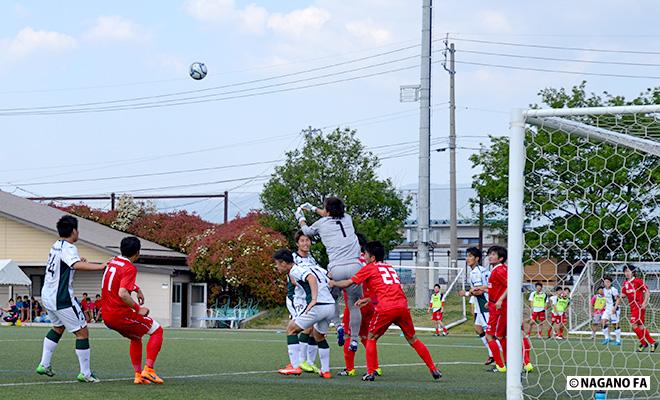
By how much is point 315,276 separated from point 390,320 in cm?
106

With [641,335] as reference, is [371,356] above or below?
above

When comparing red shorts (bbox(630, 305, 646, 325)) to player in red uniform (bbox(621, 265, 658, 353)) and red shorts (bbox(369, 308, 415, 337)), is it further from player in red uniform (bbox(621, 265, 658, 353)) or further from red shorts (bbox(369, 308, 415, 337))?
red shorts (bbox(369, 308, 415, 337))

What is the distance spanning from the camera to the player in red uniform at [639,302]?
19394mm

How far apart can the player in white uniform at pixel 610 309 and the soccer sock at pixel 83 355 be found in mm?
15172

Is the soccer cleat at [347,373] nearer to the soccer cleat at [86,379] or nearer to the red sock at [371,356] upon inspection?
the red sock at [371,356]

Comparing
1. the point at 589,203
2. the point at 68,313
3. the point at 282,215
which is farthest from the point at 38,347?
the point at 282,215

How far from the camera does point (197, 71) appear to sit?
32.5 metres

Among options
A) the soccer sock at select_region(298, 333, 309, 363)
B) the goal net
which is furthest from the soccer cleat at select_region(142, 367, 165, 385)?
the goal net

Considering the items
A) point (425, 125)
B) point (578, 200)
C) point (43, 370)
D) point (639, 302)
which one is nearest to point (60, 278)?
point (43, 370)

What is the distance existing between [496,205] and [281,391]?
112ft

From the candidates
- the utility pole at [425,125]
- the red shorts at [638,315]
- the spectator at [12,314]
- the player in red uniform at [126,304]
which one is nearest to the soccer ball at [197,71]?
the utility pole at [425,125]

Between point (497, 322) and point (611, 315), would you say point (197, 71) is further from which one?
point (497, 322)

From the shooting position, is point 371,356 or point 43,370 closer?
point 43,370

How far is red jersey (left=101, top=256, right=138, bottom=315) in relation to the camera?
10734 millimetres
